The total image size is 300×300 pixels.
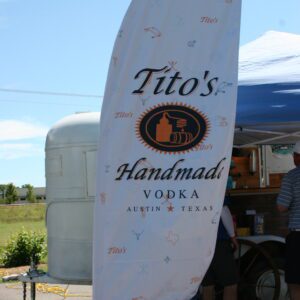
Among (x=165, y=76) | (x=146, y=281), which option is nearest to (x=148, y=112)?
(x=165, y=76)

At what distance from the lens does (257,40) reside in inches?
282

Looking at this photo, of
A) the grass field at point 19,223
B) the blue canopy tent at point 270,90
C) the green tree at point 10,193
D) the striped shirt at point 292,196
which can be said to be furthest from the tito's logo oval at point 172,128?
the green tree at point 10,193

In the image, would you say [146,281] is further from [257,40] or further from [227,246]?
[257,40]

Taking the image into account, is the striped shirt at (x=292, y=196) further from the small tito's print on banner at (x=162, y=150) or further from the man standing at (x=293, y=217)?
the small tito's print on banner at (x=162, y=150)

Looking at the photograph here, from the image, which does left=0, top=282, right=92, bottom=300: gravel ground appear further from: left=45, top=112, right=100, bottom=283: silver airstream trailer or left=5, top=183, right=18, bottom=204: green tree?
left=5, top=183, right=18, bottom=204: green tree

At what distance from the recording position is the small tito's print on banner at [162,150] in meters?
4.23

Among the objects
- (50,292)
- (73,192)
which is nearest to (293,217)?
(73,192)

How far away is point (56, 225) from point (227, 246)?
2019mm

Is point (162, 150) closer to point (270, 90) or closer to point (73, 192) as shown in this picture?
point (270, 90)

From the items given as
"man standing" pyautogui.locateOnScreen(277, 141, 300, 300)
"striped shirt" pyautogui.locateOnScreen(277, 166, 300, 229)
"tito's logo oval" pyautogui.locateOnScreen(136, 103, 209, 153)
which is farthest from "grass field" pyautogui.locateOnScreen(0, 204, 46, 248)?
"tito's logo oval" pyautogui.locateOnScreen(136, 103, 209, 153)

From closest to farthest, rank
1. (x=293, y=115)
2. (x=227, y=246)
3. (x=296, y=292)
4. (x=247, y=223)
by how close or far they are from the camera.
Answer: (x=293, y=115)
(x=296, y=292)
(x=227, y=246)
(x=247, y=223)

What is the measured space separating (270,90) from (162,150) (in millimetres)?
1352

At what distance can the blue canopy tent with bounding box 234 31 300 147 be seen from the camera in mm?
4926

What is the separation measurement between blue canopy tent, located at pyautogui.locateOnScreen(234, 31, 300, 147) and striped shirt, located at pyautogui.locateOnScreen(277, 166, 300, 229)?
1.66 ft
